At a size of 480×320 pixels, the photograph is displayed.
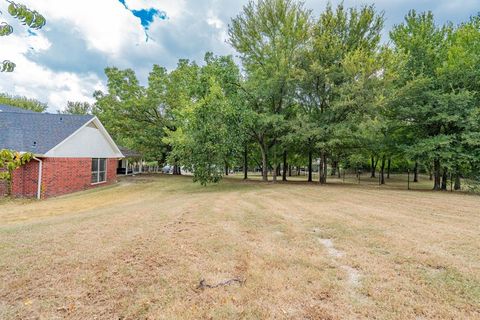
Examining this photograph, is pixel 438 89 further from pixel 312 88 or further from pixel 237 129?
pixel 237 129

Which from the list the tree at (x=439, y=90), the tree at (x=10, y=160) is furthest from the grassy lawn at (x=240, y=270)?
the tree at (x=439, y=90)

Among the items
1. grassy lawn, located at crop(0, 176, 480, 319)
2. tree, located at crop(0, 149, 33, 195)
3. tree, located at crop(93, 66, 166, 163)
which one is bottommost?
grassy lawn, located at crop(0, 176, 480, 319)

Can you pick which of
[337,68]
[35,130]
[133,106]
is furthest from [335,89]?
[35,130]

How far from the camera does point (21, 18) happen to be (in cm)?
194

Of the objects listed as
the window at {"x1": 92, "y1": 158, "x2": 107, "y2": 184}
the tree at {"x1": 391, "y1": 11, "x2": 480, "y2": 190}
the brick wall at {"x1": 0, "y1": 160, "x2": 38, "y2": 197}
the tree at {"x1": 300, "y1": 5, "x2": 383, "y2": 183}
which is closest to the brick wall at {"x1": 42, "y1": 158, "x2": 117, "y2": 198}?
the brick wall at {"x1": 0, "y1": 160, "x2": 38, "y2": 197}

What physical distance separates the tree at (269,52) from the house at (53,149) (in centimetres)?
1016

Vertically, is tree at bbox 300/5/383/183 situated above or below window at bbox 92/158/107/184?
above

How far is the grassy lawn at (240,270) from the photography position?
271cm

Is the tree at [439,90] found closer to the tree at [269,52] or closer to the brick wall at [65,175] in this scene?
the tree at [269,52]

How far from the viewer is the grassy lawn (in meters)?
2.71

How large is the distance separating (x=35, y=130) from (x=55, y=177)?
289cm

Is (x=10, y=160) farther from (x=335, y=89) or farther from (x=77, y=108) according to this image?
(x=77, y=108)

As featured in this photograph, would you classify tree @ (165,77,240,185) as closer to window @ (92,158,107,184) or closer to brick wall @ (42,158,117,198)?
brick wall @ (42,158,117,198)

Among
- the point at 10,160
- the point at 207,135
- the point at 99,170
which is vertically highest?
the point at 207,135
